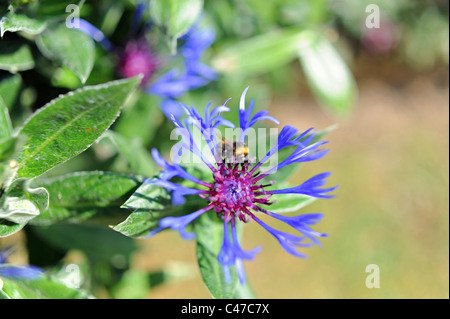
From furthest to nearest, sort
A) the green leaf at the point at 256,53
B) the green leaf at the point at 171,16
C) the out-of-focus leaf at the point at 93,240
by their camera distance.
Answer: the green leaf at the point at 256,53, the out-of-focus leaf at the point at 93,240, the green leaf at the point at 171,16

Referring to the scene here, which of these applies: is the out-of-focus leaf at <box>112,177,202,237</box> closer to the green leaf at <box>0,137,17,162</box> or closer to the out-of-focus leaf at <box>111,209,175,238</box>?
the out-of-focus leaf at <box>111,209,175,238</box>

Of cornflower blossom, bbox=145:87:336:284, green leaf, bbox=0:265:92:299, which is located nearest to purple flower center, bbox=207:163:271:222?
cornflower blossom, bbox=145:87:336:284

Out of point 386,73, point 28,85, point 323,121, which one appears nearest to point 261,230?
point 323,121

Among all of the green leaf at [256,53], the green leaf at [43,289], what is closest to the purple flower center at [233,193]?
the green leaf at [43,289]

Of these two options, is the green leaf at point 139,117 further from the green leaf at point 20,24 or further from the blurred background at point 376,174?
the blurred background at point 376,174

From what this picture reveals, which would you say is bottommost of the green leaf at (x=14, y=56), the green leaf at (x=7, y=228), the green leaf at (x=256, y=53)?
the green leaf at (x=7, y=228)

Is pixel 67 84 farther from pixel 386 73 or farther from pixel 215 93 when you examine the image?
pixel 386 73

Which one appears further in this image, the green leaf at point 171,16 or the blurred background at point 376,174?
the blurred background at point 376,174

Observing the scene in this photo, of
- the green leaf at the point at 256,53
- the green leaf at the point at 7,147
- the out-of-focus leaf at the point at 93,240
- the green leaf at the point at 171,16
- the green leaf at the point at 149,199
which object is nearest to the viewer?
the green leaf at the point at 7,147
